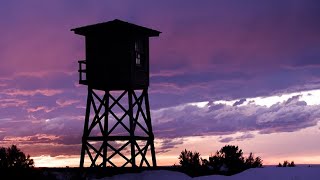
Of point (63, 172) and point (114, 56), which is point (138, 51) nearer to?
point (114, 56)

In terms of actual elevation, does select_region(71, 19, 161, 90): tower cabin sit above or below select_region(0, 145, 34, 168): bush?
above

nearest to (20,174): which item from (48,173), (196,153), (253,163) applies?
(48,173)

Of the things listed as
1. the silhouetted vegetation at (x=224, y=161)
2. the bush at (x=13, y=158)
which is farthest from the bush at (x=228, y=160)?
the bush at (x=13, y=158)

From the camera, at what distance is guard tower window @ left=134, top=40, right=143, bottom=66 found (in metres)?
32.8

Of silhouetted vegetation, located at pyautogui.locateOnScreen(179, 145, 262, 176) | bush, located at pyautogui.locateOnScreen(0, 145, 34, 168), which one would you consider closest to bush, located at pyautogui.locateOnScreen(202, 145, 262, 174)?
silhouetted vegetation, located at pyautogui.locateOnScreen(179, 145, 262, 176)

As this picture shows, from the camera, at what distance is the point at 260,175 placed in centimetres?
2722

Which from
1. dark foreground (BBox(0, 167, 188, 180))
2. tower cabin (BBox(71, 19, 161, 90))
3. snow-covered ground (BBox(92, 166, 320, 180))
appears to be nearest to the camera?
snow-covered ground (BBox(92, 166, 320, 180))

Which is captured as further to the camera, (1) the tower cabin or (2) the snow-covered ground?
(1) the tower cabin

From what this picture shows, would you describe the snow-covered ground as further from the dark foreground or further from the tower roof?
the tower roof

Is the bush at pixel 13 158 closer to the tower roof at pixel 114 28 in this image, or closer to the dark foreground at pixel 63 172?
the dark foreground at pixel 63 172

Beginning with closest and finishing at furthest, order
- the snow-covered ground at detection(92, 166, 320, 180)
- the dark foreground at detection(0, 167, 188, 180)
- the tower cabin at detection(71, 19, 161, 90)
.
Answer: the snow-covered ground at detection(92, 166, 320, 180) → the dark foreground at detection(0, 167, 188, 180) → the tower cabin at detection(71, 19, 161, 90)

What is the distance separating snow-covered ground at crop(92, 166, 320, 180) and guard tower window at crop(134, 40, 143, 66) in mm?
5802

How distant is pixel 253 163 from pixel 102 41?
36.8ft

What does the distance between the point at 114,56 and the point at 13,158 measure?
7334mm
